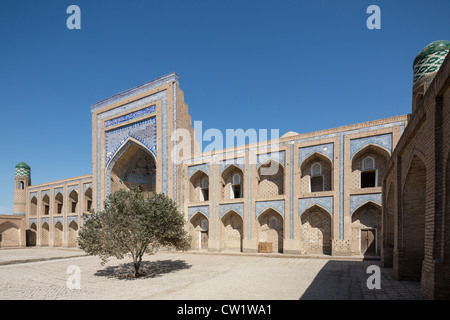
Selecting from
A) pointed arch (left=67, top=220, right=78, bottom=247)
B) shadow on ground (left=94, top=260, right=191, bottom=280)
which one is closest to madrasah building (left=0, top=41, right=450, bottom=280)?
pointed arch (left=67, top=220, right=78, bottom=247)

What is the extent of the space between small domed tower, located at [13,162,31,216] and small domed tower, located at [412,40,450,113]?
34760mm

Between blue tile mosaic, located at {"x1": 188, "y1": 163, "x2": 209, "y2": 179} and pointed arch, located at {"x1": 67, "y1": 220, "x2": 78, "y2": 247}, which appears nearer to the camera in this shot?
blue tile mosaic, located at {"x1": 188, "y1": 163, "x2": 209, "y2": 179}

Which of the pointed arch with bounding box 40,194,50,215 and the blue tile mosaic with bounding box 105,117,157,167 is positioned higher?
the blue tile mosaic with bounding box 105,117,157,167

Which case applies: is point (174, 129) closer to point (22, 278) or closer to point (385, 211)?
point (22, 278)

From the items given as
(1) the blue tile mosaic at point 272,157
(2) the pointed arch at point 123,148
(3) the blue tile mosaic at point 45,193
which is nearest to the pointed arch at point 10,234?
(3) the blue tile mosaic at point 45,193

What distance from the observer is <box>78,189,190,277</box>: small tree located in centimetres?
884

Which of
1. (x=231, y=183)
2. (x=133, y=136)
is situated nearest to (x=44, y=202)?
(x=133, y=136)

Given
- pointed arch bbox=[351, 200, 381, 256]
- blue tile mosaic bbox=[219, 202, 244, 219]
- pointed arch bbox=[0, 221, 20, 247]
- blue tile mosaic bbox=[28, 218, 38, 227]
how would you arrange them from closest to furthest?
pointed arch bbox=[351, 200, 381, 256]
blue tile mosaic bbox=[219, 202, 244, 219]
pointed arch bbox=[0, 221, 20, 247]
blue tile mosaic bbox=[28, 218, 38, 227]

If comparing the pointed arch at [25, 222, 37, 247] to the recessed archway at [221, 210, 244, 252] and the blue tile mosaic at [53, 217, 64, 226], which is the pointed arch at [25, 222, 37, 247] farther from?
the recessed archway at [221, 210, 244, 252]

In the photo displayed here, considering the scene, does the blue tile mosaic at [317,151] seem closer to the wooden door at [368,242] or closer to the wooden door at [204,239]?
the wooden door at [368,242]

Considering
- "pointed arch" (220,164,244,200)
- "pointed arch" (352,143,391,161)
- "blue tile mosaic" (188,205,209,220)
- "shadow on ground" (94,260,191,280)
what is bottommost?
"shadow on ground" (94,260,191,280)

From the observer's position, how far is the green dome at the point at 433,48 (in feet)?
39.0

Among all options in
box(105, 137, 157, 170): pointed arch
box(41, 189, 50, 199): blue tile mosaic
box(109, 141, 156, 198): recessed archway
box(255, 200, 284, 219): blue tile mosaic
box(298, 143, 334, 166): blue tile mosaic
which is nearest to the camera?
box(298, 143, 334, 166): blue tile mosaic

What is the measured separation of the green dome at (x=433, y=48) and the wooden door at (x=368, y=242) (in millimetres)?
7882
